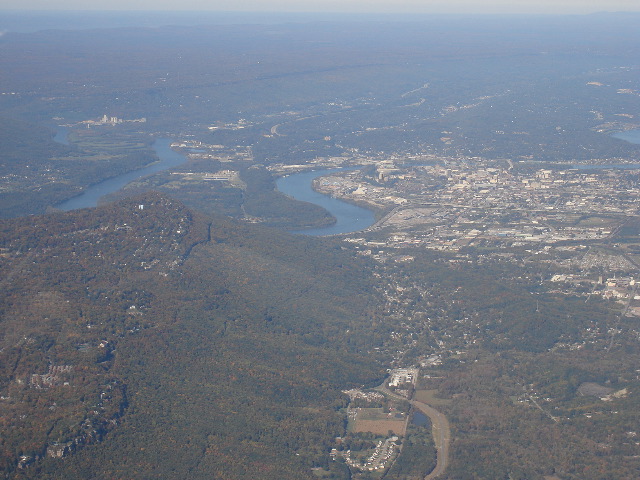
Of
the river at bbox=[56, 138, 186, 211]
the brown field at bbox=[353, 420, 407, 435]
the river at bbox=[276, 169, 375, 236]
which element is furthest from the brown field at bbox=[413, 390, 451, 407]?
the river at bbox=[56, 138, 186, 211]

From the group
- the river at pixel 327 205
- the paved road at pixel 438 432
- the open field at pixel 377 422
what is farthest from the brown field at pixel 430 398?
the river at pixel 327 205

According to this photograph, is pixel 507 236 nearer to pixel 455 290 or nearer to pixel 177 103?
pixel 455 290

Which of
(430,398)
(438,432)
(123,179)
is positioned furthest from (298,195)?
(438,432)

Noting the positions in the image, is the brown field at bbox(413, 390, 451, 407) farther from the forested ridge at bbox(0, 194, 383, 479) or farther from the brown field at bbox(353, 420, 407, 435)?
the forested ridge at bbox(0, 194, 383, 479)

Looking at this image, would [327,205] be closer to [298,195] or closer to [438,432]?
[298,195]

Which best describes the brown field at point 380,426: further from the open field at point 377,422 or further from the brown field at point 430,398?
the brown field at point 430,398

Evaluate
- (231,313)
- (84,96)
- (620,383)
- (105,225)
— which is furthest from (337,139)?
(620,383)
